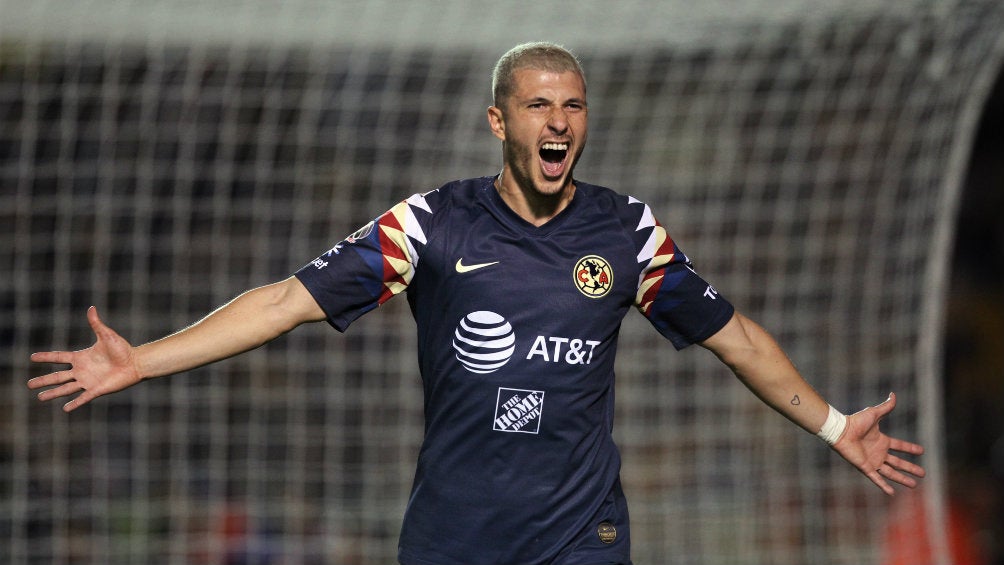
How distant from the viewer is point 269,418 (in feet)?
26.0

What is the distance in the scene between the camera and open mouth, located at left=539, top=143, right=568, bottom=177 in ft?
10.4

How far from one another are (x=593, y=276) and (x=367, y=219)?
17.2ft

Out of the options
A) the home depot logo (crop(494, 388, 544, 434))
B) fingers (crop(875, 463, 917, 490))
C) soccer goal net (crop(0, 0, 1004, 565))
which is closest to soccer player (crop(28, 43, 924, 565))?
the home depot logo (crop(494, 388, 544, 434))

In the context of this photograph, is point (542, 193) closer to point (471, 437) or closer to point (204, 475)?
point (471, 437)

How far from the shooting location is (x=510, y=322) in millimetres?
3117

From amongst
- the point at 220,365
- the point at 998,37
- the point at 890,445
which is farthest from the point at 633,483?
the point at 890,445

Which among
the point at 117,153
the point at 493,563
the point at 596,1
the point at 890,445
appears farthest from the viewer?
the point at 117,153

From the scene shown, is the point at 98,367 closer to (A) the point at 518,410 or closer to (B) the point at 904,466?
(A) the point at 518,410

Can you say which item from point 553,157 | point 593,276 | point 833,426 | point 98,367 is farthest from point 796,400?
point 98,367

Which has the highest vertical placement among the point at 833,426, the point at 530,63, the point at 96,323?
the point at 530,63

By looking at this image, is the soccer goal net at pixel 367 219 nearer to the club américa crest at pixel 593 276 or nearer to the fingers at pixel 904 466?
the fingers at pixel 904 466

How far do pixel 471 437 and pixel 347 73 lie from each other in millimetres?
4928

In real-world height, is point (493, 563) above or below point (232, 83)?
below

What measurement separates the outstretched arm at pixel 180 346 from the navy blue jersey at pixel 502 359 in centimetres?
8
